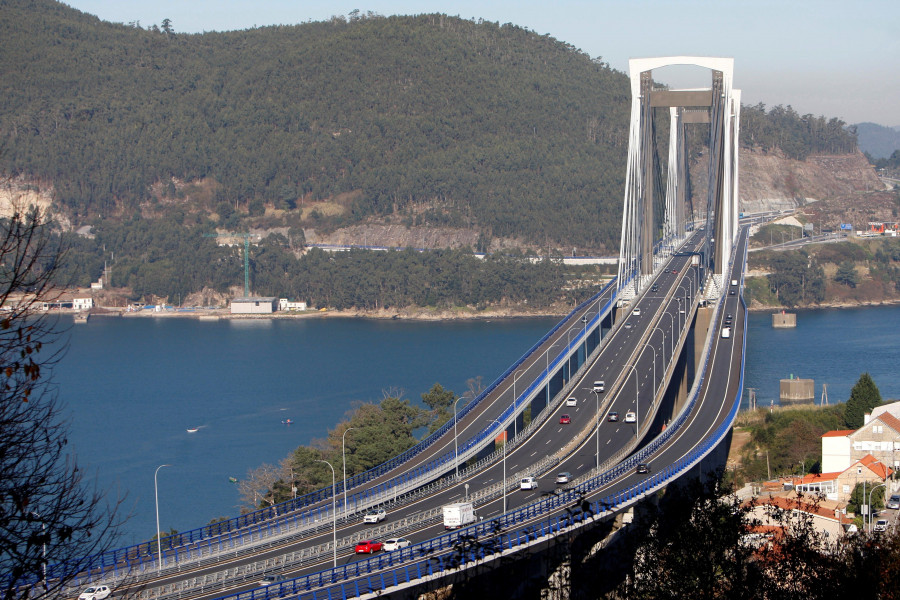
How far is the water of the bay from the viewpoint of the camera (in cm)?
4094

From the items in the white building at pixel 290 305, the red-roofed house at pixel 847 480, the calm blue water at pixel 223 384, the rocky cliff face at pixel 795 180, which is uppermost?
the rocky cliff face at pixel 795 180

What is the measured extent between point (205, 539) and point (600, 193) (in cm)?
9894

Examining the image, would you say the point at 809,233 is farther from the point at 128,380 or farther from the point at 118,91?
the point at 118,91

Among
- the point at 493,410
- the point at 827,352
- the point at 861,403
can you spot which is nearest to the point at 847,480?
the point at 493,410

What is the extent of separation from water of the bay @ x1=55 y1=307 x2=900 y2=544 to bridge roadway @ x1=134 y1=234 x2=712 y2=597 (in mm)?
7160

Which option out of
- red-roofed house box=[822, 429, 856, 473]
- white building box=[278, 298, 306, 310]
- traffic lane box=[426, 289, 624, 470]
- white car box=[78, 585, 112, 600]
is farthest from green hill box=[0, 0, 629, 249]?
white car box=[78, 585, 112, 600]

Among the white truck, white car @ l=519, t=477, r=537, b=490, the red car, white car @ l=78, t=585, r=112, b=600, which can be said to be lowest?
white car @ l=519, t=477, r=537, b=490

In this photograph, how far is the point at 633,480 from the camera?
23.9m

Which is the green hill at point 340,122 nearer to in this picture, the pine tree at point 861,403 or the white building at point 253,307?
the white building at point 253,307

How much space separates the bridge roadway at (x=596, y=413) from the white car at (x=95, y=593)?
5.80 ft

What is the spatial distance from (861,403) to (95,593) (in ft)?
96.9

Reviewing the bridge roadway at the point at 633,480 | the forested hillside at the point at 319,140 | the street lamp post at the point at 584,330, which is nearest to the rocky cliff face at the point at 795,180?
the forested hillside at the point at 319,140

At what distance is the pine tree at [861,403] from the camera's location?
38.1 m

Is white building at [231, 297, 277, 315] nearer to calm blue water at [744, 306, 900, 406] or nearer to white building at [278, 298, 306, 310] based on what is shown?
white building at [278, 298, 306, 310]
